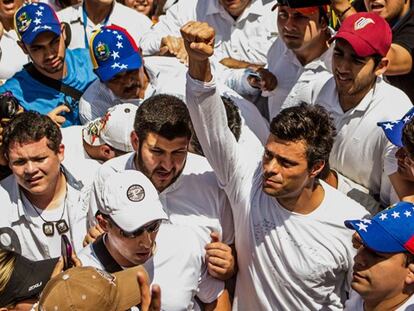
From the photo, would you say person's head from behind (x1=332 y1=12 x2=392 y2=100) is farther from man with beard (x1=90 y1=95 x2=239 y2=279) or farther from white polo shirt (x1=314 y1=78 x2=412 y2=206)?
man with beard (x1=90 y1=95 x2=239 y2=279)

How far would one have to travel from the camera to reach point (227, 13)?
557 centimetres

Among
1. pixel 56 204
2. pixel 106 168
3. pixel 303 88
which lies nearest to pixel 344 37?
pixel 303 88

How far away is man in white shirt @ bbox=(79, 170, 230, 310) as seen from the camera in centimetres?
335

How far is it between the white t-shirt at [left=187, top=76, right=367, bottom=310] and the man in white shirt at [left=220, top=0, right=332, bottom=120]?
78 cm

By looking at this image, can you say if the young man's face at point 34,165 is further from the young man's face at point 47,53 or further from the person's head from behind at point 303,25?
the person's head from behind at point 303,25

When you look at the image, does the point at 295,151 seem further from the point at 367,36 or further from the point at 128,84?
the point at 128,84

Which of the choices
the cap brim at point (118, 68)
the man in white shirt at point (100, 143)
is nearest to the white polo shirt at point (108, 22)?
the cap brim at point (118, 68)

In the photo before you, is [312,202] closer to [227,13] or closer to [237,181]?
[237,181]

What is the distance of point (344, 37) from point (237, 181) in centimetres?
91

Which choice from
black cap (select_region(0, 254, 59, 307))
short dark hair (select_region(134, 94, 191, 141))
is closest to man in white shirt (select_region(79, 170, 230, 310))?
black cap (select_region(0, 254, 59, 307))

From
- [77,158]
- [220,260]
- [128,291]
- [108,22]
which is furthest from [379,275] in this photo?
[108,22]

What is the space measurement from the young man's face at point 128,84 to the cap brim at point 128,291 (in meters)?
1.99

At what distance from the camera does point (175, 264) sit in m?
3.51

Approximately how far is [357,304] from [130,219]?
972 millimetres
